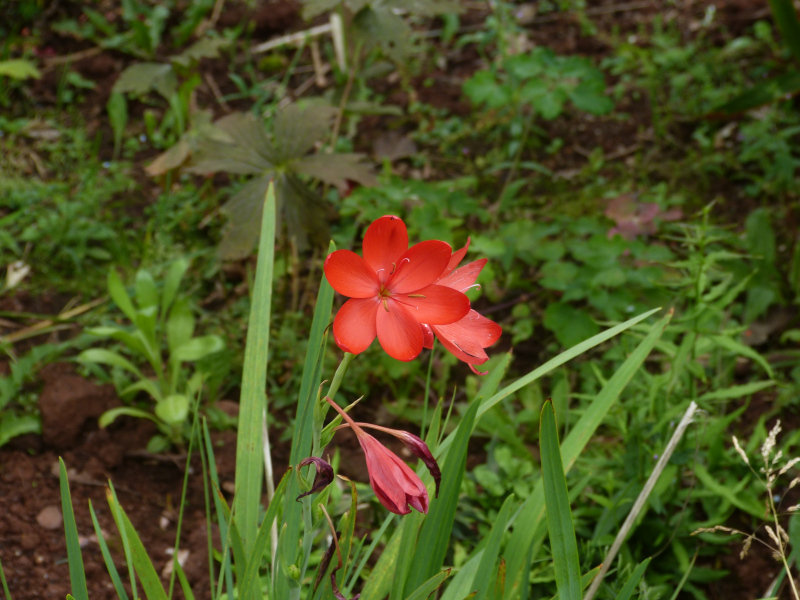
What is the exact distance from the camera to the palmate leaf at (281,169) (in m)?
2.23

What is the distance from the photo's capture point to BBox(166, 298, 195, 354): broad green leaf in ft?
7.04

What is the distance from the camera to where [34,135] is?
10.8 feet

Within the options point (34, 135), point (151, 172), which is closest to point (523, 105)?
point (151, 172)

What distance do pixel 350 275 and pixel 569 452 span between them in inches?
26.3

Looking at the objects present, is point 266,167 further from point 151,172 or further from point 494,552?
point 494,552

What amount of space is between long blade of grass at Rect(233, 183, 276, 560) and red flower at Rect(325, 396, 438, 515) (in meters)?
0.42

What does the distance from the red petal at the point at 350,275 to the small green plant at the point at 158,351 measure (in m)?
1.15

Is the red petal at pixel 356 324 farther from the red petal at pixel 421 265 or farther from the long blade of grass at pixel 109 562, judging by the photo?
the long blade of grass at pixel 109 562

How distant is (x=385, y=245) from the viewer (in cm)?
90

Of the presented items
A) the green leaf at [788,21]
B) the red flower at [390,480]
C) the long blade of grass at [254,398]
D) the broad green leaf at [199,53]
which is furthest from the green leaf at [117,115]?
the green leaf at [788,21]

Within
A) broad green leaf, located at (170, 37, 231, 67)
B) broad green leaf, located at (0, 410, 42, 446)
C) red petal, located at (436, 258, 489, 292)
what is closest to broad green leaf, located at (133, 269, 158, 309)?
broad green leaf, located at (0, 410, 42, 446)

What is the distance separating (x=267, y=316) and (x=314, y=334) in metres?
0.14

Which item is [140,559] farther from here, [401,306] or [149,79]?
[149,79]

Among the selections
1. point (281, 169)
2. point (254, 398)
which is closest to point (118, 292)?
point (281, 169)
